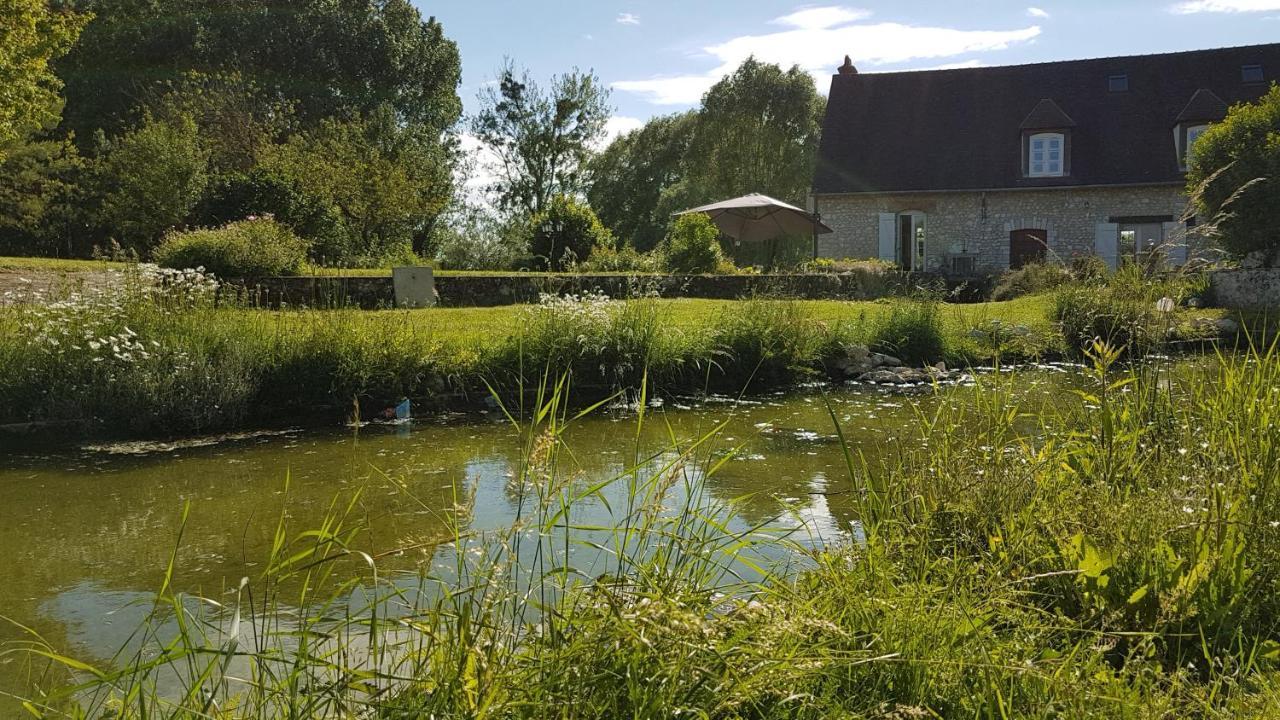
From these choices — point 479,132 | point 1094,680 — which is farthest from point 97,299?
point 479,132

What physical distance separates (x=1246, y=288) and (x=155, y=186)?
19592 mm

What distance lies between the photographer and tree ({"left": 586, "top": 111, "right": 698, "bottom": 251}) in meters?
38.5

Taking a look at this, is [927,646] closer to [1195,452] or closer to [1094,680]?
[1094,680]

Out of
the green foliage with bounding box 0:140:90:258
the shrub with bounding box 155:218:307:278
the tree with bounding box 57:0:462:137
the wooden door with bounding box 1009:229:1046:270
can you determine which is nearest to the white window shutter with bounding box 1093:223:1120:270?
the wooden door with bounding box 1009:229:1046:270

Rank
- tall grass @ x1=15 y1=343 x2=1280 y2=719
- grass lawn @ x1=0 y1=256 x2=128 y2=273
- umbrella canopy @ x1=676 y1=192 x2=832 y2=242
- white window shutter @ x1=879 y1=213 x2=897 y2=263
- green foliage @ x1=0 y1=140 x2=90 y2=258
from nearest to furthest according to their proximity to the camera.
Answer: tall grass @ x1=15 y1=343 x2=1280 y2=719
grass lawn @ x1=0 y1=256 x2=128 y2=273
umbrella canopy @ x1=676 y1=192 x2=832 y2=242
green foliage @ x1=0 y1=140 x2=90 y2=258
white window shutter @ x1=879 y1=213 x2=897 y2=263

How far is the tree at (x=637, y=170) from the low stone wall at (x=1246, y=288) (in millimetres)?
→ 24387

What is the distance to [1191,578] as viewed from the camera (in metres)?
2.64

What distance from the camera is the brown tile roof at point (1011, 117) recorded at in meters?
23.1

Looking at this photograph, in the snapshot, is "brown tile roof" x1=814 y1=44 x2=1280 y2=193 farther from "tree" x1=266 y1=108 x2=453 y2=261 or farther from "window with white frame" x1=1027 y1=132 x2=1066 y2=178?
"tree" x1=266 y1=108 x2=453 y2=261

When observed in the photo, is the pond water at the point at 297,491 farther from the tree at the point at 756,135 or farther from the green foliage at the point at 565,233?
the tree at the point at 756,135

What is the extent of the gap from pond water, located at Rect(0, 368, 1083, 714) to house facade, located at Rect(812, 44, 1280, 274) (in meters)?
16.2

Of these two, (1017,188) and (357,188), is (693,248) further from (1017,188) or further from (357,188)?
(1017,188)

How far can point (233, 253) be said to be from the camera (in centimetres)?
1261

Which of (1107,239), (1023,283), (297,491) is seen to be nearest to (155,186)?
(297,491)
